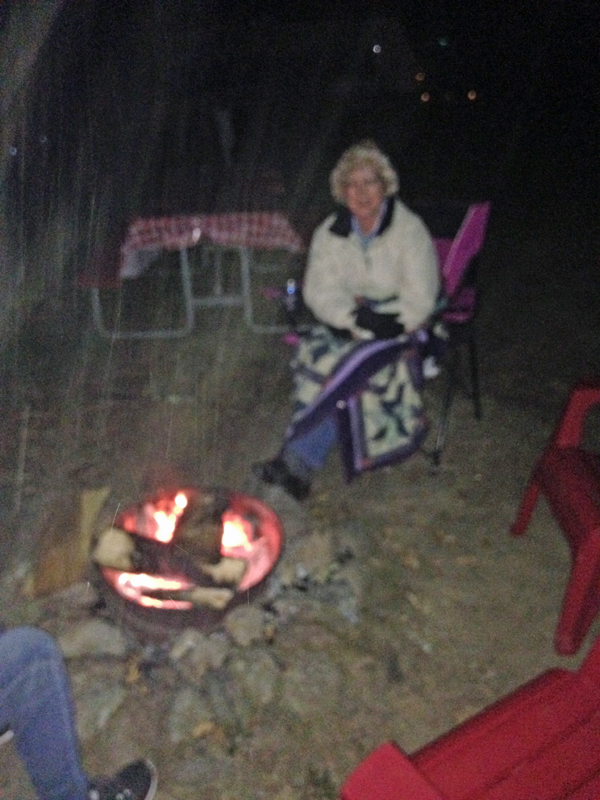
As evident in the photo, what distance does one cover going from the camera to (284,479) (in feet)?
11.1

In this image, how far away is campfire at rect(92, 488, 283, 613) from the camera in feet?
8.07

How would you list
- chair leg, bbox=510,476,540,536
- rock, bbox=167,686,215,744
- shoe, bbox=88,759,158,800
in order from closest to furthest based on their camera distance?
shoe, bbox=88,759,158,800 < rock, bbox=167,686,215,744 < chair leg, bbox=510,476,540,536

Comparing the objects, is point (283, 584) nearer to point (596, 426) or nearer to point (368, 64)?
point (596, 426)

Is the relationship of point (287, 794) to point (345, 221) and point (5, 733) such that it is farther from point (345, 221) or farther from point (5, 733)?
point (345, 221)

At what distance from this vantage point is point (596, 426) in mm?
3982

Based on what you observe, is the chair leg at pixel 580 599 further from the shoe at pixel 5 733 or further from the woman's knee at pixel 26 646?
the shoe at pixel 5 733

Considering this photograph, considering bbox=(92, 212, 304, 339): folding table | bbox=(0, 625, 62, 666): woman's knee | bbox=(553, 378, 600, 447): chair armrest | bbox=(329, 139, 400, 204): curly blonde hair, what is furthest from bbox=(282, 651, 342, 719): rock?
bbox=(92, 212, 304, 339): folding table

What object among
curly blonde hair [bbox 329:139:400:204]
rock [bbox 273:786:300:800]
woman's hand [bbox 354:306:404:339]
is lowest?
rock [bbox 273:786:300:800]

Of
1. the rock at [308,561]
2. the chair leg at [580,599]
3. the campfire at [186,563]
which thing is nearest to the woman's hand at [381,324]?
the rock at [308,561]

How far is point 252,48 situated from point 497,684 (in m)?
16.5

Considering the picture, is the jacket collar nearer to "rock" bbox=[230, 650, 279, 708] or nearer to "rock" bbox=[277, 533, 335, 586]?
"rock" bbox=[277, 533, 335, 586]

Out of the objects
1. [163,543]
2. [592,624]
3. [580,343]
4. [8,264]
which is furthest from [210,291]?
[592,624]

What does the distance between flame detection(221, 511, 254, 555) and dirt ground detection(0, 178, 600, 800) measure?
385 mm

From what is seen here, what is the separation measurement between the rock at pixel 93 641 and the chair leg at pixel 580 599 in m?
1.60
